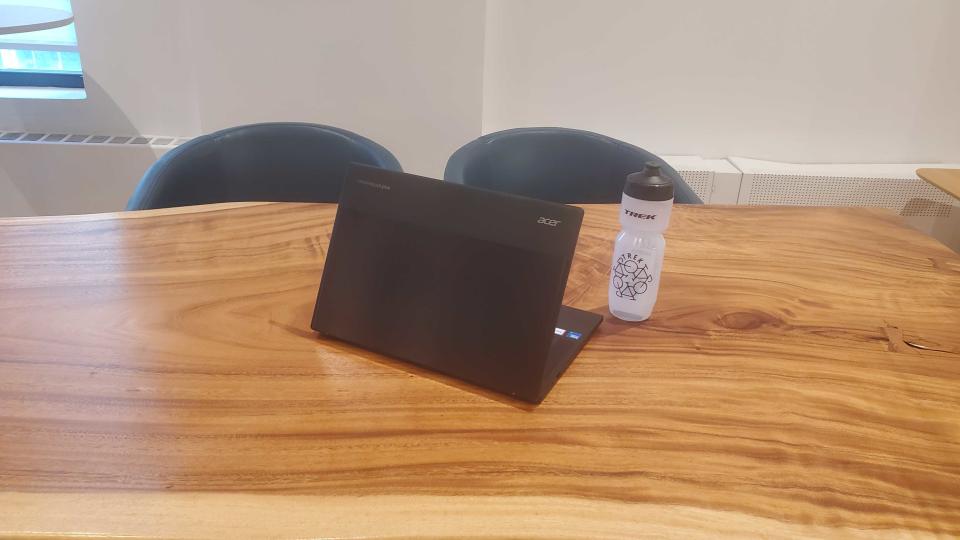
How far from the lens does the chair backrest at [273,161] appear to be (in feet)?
5.38

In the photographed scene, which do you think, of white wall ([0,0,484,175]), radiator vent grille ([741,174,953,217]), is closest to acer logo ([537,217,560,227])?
white wall ([0,0,484,175])

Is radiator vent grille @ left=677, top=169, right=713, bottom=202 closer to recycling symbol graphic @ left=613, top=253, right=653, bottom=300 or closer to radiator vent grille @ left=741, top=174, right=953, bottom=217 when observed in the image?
radiator vent grille @ left=741, top=174, right=953, bottom=217

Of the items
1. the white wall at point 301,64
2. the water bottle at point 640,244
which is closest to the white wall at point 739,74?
the white wall at point 301,64

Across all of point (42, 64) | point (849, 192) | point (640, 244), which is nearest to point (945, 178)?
point (849, 192)

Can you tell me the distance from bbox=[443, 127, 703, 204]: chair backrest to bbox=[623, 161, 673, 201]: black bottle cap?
0.83 metres

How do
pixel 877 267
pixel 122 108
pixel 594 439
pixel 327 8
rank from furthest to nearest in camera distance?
pixel 122 108 < pixel 327 8 < pixel 877 267 < pixel 594 439

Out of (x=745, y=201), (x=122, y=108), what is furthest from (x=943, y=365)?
(x=122, y=108)

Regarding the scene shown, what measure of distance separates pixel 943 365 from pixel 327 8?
6.25 feet

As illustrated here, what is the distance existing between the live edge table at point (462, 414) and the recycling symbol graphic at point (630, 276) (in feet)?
0.16

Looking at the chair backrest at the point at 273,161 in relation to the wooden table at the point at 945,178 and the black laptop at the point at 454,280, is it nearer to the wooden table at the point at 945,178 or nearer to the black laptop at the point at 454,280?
the black laptop at the point at 454,280

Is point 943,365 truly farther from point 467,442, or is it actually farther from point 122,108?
point 122,108

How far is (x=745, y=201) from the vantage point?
8.34ft

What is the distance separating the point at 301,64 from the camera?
2230mm

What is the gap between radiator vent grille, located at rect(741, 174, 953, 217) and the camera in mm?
2506
